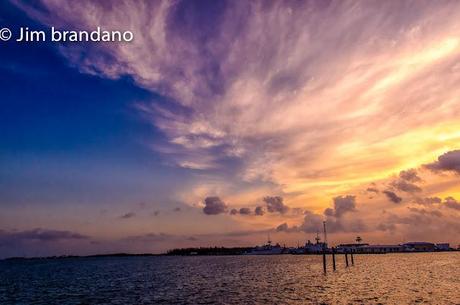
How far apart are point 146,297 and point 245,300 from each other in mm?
16836

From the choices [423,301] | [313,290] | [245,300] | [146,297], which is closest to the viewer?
[423,301]

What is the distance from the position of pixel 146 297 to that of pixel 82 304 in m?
9.59

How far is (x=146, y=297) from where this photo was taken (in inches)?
2318

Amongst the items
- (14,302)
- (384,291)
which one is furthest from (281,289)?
(14,302)

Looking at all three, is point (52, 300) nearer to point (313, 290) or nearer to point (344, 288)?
point (313, 290)

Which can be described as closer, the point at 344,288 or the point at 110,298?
the point at 110,298

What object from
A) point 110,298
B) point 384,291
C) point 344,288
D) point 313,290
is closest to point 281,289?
point 313,290

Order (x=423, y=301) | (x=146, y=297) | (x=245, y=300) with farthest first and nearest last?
1. (x=146, y=297)
2. (x=245, y=300)
3. (x=423, y=301)

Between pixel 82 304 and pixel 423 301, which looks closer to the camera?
pixel 423 301

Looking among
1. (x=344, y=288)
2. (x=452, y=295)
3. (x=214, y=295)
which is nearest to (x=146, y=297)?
(x=214, y=295)

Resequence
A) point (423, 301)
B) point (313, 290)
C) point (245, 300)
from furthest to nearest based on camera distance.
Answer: point (313, 290), point (245, 300), point (423, 301)

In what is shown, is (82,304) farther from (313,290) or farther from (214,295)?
(313,290)

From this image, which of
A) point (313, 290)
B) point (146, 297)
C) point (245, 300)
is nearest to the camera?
point (245, 300)

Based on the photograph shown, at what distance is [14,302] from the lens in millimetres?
61469
